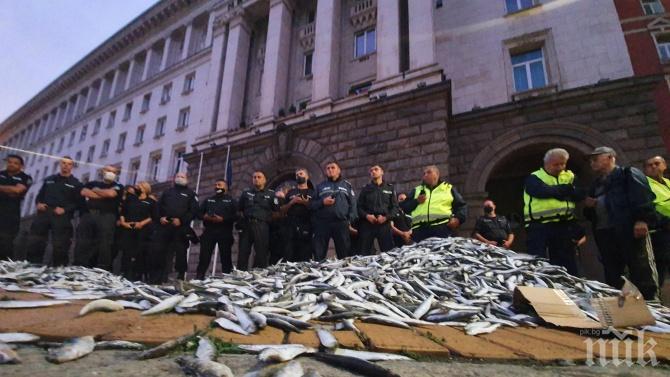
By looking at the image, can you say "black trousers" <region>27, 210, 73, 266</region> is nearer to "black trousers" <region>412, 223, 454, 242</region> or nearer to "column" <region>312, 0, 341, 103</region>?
"black trousers" <region>412, 223, 454, 242</region>

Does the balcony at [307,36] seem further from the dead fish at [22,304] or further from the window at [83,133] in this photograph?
the window at [83,133]

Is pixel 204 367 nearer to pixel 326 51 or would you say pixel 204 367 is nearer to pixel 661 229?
pixel 661 229

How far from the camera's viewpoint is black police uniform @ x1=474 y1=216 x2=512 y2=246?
22.2ft

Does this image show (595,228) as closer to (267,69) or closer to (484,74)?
(484,74)

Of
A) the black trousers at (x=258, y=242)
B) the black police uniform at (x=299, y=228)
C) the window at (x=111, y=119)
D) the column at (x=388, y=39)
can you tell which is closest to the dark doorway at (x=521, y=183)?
the column at (x=388, y=39)

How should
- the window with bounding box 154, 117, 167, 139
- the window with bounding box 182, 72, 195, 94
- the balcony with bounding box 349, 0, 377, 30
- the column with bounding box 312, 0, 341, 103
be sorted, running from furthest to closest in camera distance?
the window with bounding box 154, 117, 167, 139
the window with bounding box 182, 72, 195, 94
the balcony with bounding box 349, 0, 377, 30
the column with bounding box 312, 0, 341, 103

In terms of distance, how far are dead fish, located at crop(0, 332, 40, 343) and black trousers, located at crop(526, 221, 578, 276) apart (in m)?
5.11

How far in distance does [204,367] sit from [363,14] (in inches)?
637

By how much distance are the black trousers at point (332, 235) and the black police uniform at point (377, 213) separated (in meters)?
0.32

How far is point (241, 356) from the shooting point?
1.63m

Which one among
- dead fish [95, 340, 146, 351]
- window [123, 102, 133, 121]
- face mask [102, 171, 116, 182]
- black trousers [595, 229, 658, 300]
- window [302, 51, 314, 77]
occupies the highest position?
window [123, 102, 133, 121]

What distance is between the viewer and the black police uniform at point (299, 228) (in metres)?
6.74

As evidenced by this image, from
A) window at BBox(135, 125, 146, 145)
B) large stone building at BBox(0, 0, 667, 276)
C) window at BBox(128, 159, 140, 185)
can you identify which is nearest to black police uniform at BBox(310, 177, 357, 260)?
large stone building at BBox(0, 0, 667, 276)

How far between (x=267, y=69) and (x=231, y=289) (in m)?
14.3
